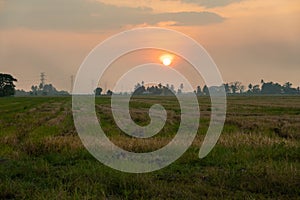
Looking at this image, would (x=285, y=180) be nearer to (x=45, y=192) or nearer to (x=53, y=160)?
(x=45, y=192)

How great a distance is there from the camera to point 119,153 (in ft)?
34.4

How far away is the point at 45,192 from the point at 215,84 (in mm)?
5365

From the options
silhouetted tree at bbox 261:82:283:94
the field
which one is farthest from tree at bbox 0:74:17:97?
silhouetted tree at bbox 261:82:283:94

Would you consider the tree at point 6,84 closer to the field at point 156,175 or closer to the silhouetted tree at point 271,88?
the field at point 156,175

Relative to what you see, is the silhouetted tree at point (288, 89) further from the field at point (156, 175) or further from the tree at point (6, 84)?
Result: the field at point (156, 175)

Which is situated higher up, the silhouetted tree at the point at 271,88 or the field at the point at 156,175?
the silhouetted tree at the point at 271,88

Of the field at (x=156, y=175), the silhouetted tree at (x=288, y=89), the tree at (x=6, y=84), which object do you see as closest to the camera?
the field at (x=156, y=175)

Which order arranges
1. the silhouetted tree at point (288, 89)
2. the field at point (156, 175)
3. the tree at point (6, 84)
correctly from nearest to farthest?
1. the field at point (156, 175)
2. the tree at point (6, 84)
3. the silhouetted tree at point (288, 89)

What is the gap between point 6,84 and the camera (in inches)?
4242

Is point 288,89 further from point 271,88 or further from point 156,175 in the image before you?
point 156,175

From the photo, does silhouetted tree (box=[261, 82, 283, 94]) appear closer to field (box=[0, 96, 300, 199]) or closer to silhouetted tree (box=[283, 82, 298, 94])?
silhouetted tree (box=[283, 82, 298, 94])

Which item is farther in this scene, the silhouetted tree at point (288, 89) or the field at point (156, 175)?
the silhouetted tree at point (288, 89)

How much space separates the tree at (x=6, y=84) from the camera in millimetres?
105125

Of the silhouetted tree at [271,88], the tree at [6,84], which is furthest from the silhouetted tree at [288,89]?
the tree at [6,84]
